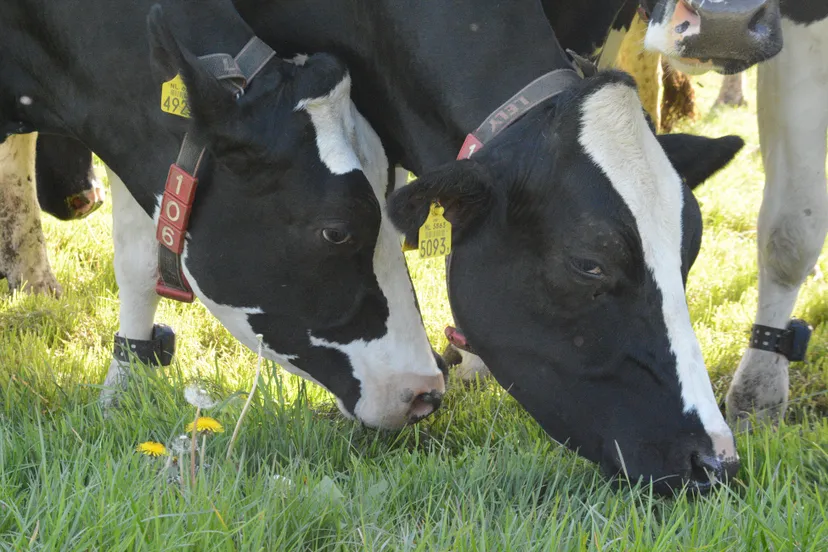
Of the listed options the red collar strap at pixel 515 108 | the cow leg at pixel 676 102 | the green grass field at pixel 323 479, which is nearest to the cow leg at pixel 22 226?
the green grass field at pixel 323 479

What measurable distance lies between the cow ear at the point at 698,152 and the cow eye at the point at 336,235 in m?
1.10

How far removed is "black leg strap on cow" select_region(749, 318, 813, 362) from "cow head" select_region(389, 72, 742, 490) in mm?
1526

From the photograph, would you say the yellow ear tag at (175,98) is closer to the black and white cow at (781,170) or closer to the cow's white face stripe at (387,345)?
the cow's white face stripe at (387,345)

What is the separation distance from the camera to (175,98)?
3324 millimetres

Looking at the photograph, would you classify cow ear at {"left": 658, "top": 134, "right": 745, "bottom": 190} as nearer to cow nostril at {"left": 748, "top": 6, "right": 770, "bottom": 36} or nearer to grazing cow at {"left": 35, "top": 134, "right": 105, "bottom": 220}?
cow nostril at {"left": 748, "top": 6, "right": 770, "bottom": 36}

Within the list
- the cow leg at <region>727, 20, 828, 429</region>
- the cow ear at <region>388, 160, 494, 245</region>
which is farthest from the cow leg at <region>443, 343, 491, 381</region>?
the cow ear at <region>388, 160, 494, 245</region>

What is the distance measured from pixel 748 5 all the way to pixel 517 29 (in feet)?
2.35

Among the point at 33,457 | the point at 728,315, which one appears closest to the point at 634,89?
the point at 33,457

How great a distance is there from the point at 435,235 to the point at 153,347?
1.75 metres

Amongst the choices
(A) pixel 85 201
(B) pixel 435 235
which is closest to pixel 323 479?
(B) pixel 435 235

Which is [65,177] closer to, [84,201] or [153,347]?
[84,201]

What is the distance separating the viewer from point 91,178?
5.57 metres

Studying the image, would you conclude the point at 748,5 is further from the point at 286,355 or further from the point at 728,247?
the point at 728,247

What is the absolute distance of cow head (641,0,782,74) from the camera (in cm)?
304
